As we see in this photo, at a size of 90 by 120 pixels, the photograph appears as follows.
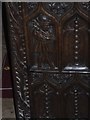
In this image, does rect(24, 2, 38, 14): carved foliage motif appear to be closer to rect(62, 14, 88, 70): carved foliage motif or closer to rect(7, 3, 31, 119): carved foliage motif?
rect(7, 3, 31, 119): carved foliage motif

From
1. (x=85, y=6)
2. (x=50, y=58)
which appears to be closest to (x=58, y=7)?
(x=85, y=6)

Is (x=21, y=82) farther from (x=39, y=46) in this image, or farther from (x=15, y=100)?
(x=39, y=46)

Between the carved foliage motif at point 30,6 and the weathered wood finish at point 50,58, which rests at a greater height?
the carved foliage motif at point 30,6

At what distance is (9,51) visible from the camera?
4.75ft

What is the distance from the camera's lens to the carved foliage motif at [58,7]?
4.28 ft

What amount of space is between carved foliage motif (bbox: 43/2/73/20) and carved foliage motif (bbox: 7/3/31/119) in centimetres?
11

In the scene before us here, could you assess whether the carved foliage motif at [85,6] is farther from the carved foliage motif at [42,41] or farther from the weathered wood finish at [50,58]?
the carved foliage motif at [42,41]

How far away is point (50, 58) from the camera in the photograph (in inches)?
57.0

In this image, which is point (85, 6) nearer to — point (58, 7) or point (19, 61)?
point (58, 7)

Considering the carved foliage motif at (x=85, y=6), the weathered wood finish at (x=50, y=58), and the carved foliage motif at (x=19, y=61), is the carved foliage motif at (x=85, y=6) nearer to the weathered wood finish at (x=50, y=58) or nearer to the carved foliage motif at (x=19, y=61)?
the weathered wood finish at (x=50, y=58)

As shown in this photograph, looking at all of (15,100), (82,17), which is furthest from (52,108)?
(82,17)

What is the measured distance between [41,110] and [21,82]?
0.59 feet

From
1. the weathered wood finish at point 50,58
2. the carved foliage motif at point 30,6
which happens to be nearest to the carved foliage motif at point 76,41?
the weathered wood finish at point 50,58

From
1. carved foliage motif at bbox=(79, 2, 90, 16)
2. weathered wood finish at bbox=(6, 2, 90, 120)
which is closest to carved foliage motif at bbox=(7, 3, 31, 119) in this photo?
weathered wood finish at bbox=(6, 2, 90, 120)
